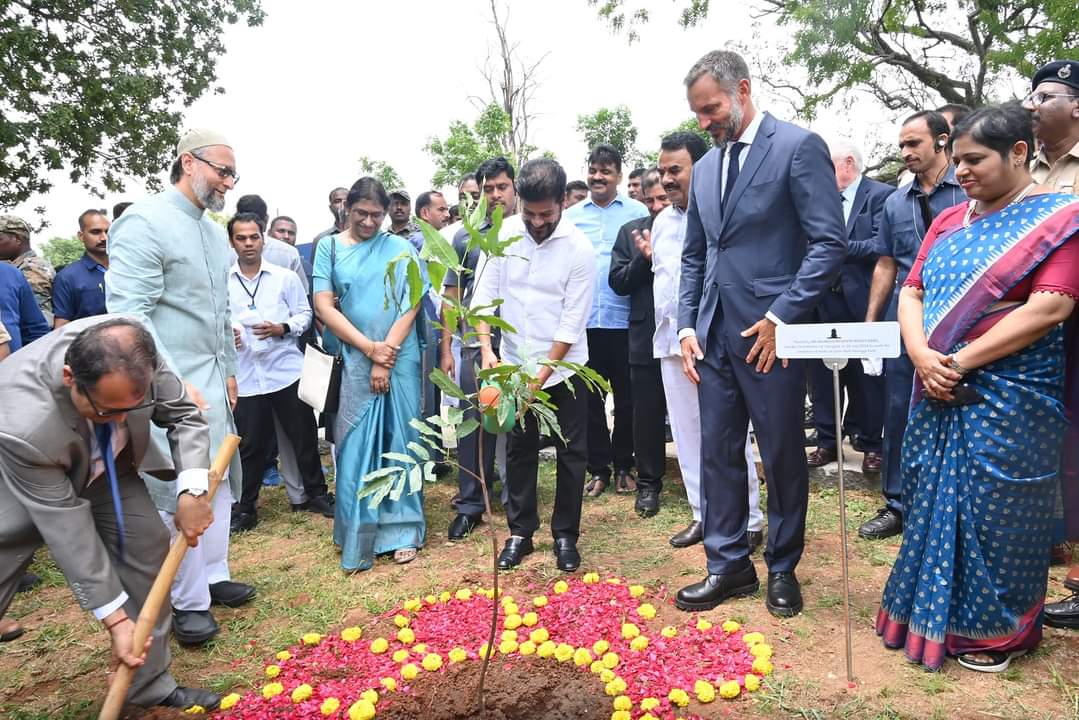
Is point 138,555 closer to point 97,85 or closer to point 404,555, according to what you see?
point 404,555

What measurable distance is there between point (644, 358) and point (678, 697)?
7.87 ft

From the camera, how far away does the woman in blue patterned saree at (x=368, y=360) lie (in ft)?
13.2

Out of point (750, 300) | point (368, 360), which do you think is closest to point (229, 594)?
point (368, 360)

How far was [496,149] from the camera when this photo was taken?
23.4m

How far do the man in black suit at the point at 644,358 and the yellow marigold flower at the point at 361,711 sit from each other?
2.47 meters

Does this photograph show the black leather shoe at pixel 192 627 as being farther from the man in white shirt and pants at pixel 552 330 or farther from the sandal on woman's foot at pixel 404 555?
the man in white shirt and pants at pixel 552 330

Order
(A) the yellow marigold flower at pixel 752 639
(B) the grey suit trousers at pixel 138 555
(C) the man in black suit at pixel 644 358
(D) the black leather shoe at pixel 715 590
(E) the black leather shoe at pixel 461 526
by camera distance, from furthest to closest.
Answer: (C) the man in black suit at pixel 644 358
(E) the black leather shoe at pixel 461 526
(D) the black leather shoe at pixel 715 590
(A) the yellow marigold flower at pixel 752 639
(B) the grey suit trousers at pixel 138 555

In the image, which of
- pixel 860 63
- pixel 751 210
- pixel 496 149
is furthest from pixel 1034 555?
pixel 496 149

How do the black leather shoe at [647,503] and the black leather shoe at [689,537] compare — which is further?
the black leather shoe at [647,503]

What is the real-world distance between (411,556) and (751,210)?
2.53 metres

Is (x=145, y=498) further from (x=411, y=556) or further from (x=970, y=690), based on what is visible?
(x=970, y=690)

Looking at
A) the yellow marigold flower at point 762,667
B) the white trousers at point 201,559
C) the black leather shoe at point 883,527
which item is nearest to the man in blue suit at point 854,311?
the black leather shoe at point 883,527

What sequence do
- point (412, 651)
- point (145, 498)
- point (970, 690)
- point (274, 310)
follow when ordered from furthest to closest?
point (274, 310) → point (412, 651) → point (145, 498) → point (970, 690)

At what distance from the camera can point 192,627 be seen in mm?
3115
